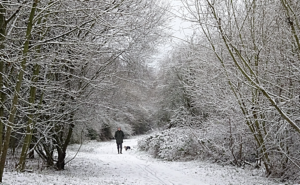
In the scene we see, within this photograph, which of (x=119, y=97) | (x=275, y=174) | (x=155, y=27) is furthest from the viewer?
(x=119, y=97)

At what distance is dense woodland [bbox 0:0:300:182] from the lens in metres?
5.37

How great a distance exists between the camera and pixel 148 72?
11.2m

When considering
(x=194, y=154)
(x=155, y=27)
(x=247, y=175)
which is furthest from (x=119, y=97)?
(x=247, y=175)

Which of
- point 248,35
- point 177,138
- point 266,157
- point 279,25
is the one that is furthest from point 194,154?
point 279,25

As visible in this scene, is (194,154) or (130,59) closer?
(130,59)

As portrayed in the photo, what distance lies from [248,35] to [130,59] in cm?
409

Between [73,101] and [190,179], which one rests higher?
[73,101]

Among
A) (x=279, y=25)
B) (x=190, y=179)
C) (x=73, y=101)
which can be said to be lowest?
(x=190, y=179)

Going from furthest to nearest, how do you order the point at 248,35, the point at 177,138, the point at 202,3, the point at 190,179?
the point at 177,138 → the point at 190,179 → the point at 248,35 → the point at 202,3

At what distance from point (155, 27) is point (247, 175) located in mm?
5659

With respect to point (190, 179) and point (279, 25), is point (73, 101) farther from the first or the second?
point (279, 25)

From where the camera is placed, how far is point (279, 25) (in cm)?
598

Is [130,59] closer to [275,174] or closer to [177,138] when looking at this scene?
[275,174]

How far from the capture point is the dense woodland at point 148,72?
537cm
